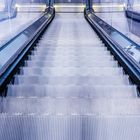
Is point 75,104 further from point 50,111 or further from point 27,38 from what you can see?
point 27,38

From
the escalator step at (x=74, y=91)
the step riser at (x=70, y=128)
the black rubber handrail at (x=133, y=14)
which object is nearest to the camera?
the step riser at (x=70, y=128)

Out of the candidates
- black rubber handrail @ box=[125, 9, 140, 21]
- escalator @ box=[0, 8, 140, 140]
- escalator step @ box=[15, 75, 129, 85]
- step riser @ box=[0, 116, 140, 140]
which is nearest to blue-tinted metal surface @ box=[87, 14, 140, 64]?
escalator step @ box=[15, 75, 129, 85]

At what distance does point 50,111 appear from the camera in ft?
7.61

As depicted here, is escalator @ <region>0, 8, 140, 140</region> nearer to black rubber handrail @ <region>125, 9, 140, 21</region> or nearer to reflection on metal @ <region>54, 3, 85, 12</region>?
black rubber handrail @ <region>125, 9, 140, 21</region>

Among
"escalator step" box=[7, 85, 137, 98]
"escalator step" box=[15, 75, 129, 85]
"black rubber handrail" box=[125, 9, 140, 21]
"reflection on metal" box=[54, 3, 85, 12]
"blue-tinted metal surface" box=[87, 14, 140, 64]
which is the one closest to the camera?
"escalator step" box=[7, 85, 137, 98]

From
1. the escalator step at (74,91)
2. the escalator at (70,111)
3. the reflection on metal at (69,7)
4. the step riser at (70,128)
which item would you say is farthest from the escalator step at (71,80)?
the reflection on metal at (69,7)

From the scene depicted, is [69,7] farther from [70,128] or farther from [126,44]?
[70,128]

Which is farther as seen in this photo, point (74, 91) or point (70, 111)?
point (74, 91)

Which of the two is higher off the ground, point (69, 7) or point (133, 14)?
point (69, 7)

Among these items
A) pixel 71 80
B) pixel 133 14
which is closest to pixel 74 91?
pixel 71 80

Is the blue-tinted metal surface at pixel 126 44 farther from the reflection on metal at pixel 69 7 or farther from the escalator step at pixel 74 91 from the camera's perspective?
the reflection on metal at pixel 69 7

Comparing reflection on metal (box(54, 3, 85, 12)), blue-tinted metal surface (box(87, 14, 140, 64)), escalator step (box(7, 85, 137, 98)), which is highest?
reflection on metal (box(54, 3, 85, 12))

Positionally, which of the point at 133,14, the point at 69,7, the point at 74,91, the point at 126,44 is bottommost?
the point at 74,91

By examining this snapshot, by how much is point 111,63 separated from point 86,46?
1.58m
